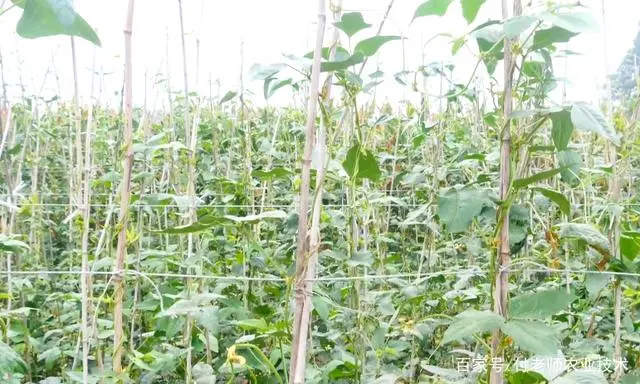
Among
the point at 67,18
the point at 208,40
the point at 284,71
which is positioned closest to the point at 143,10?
the point at 208,40

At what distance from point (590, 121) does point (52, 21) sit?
655 mm

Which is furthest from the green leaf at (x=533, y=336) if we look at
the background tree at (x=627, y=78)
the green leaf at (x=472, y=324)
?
the background tree at (x=627, y=78)

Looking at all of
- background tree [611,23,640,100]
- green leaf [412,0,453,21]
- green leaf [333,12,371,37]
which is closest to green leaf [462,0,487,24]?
green leaf [412,0,453,21]

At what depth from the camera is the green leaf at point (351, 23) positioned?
3.20ft

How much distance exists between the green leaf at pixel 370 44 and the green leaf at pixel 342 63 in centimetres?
6

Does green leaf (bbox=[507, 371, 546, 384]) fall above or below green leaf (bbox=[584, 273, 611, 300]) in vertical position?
below

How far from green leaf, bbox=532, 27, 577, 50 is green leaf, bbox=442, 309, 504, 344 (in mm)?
378

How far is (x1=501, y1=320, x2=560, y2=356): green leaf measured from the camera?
912 millimetres

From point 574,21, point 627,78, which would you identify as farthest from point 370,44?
point 627,78

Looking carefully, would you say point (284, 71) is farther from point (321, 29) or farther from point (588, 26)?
point (588, 26)

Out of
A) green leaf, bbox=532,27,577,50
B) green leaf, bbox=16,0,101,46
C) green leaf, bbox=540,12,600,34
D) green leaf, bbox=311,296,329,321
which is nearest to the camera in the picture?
green leaf, bbox=16,0,101,46

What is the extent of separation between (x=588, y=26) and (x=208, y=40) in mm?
2079

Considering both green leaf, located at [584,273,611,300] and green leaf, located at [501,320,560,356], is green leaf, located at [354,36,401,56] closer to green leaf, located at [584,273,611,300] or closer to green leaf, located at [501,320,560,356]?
green leaf, located at [501,320,560,356]

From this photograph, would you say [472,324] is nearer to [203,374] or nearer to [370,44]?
[370,44]
